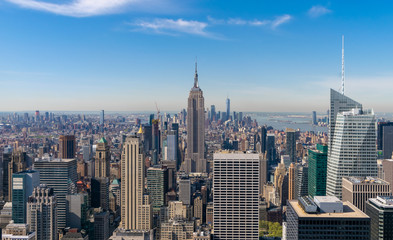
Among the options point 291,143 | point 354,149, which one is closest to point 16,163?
point 354,149

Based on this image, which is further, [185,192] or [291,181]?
[291,181]

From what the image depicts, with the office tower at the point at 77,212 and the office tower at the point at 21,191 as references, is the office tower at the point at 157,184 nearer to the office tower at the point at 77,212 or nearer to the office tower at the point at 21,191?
the office tower at the point at 77,212

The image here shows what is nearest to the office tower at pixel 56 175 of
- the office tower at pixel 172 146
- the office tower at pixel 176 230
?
the office tower at pixel 176 230

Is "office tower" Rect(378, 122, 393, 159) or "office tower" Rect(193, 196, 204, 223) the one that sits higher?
"office tower" Rect(378, 122, 393, 159)

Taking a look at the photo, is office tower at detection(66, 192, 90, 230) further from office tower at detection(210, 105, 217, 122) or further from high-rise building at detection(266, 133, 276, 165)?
office tower at detection(210, 105, 217, 122)

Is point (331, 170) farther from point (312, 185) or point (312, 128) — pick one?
point (312, 128)

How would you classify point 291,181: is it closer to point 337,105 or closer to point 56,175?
point 337,105

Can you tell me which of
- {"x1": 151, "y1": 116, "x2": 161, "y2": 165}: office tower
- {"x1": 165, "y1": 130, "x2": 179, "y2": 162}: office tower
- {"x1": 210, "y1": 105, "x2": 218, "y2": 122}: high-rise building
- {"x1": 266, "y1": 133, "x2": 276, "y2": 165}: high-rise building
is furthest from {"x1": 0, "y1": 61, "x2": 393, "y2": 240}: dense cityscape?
{"x1": 210, "y1": 105, "x2": 218, "y2": 122}: high-rise building
